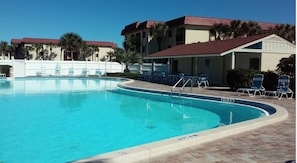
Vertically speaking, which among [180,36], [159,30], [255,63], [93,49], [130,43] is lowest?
[255,63]

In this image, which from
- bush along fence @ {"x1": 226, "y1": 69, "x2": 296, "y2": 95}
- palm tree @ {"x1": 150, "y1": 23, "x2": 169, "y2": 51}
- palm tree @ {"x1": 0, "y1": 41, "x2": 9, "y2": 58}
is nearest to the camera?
bush along fence @ {"x1": 226, "y1": 69, "x2": 296, "y2": 95}

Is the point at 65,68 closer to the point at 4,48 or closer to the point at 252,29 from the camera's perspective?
the point at 252,29

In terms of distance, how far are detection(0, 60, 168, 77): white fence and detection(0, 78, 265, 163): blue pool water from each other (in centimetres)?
1808

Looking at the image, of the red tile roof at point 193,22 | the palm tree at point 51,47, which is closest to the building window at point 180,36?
the red tile roof at point 193,22

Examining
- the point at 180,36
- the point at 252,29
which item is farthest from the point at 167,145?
the point at 180,36

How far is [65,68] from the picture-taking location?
37.1 m

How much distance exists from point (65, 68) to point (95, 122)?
27.9 meters

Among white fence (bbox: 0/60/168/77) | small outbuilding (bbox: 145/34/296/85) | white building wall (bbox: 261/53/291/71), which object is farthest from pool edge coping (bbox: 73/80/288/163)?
white fence (bbox: 0/60/168/77)

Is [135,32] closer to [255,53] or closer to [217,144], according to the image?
[255,53]

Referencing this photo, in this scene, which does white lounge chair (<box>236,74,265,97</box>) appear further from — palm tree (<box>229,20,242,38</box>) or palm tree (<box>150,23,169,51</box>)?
palm tree (<box>150,23,169,51</box>)

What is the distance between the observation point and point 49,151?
710cm

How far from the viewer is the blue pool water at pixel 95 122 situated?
7.34 meters

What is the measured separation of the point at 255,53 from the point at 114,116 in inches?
521

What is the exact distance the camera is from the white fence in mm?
33412
